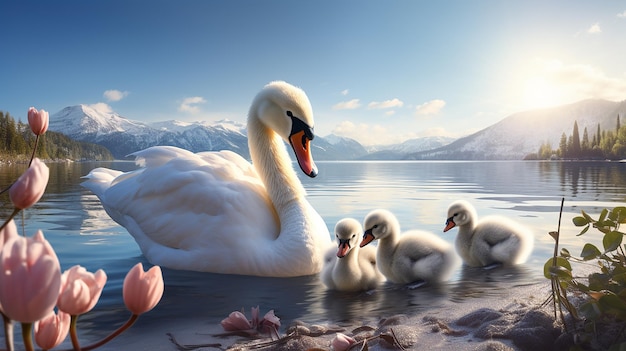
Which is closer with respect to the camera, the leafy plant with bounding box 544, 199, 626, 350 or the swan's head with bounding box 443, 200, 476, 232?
the leafy plant with bounding box 544, 199, 626, 350

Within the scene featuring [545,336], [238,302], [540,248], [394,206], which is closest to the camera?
[545,336]

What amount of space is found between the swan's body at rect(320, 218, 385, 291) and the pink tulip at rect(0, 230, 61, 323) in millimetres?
4252

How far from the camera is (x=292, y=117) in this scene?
620 cm

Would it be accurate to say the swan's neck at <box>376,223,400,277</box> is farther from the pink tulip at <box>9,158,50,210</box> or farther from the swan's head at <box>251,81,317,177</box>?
the pink tulip at <box>9,158,50,210</box>

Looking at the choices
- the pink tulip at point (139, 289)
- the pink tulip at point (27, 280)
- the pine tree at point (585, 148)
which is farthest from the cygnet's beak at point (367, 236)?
the pine tree at point (585, 148)

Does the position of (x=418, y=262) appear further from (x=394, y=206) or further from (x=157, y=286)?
(x=394, y=206)

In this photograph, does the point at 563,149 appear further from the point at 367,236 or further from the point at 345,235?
the point at 345,235

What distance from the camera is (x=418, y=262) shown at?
18.1 ft

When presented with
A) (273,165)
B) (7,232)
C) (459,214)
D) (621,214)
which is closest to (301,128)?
(273,165)

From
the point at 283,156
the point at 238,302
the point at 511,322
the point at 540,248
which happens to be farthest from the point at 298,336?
the point at 540,248

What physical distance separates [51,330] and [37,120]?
160cm

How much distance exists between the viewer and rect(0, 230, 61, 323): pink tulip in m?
0.86

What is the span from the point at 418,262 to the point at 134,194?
12.5ft

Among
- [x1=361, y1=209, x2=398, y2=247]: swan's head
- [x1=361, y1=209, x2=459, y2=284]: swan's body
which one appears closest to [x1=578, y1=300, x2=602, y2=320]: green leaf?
[x1=361, y1=209, x2=459, y2=284]: swan's body
